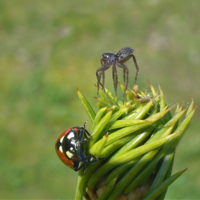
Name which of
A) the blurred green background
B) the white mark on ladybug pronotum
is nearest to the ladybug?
the white mark on ladybug pronotum

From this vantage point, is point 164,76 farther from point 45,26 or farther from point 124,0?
point 45,26

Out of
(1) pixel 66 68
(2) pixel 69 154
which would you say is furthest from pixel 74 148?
(1) pixel 66 68

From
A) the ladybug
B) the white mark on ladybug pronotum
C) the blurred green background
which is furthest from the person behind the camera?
the blurred green background

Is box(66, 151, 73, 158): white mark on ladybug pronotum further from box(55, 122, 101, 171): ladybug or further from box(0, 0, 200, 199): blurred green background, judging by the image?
box(0, 0, 200, 199): blurred green background

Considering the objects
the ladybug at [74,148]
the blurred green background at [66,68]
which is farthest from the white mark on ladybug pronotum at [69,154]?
the blurred green background at [66,68]

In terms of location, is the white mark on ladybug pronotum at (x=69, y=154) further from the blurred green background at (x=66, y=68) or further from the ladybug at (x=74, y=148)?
the blurred green background at (x=66, y=68)

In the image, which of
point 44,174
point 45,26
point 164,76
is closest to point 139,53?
point 164,76
